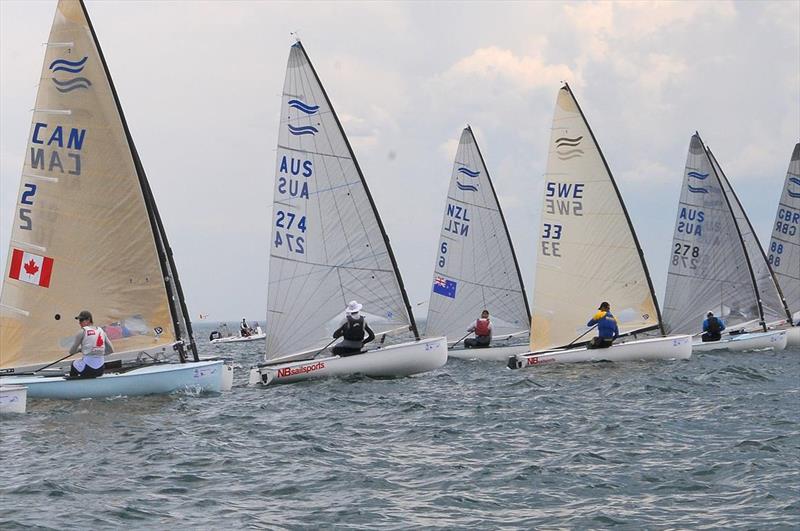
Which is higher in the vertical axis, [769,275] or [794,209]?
[794,209]

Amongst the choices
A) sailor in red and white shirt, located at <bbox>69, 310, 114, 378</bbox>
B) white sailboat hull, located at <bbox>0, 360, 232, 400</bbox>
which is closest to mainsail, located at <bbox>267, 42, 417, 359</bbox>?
white sailboat hull, located at <bbox>0, 360, 232, 400</bbox>

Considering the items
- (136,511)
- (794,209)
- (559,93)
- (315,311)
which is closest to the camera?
(136,511)

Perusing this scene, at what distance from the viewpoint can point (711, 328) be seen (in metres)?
31.0

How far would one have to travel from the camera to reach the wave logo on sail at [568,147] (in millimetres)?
28406

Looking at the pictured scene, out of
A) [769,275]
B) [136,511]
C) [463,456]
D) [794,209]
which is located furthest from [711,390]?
[794,209]

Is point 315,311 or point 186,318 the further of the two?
point 315,311

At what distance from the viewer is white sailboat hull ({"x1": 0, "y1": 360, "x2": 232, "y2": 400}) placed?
60.8 feet

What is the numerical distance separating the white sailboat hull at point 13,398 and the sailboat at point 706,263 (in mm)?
21147

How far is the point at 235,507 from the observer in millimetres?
10625

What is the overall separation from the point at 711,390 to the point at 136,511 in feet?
43.5

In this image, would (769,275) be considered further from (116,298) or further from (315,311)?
(116,298)

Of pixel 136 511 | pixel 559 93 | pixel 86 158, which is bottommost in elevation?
pixel 136 511

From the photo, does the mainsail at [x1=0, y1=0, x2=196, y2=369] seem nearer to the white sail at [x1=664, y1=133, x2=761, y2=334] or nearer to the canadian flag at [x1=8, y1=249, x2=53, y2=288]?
the canadian flag at [x1=8, y1=249, x2=53, y2=288]

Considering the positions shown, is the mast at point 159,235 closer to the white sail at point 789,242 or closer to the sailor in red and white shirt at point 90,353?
the sailor in red and white shirt at point 90,353
